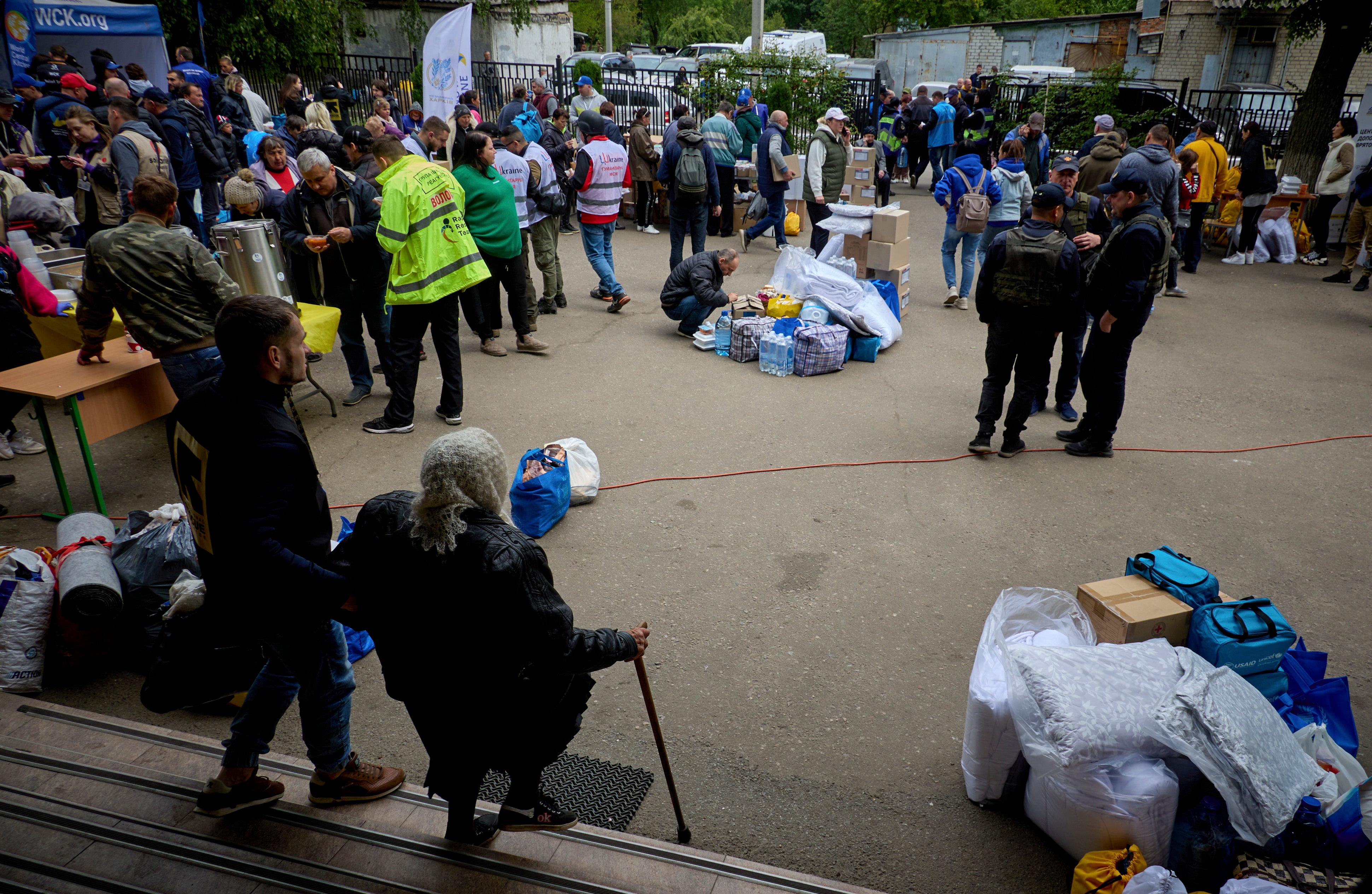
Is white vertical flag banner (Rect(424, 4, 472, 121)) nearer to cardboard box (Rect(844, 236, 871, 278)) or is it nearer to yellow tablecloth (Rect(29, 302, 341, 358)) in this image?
cardboard box (Rect(844, 236, 871, 278))

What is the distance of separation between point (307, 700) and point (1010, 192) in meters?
8.31

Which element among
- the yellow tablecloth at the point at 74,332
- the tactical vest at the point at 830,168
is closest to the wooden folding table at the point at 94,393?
the yellow tablecloth at the point at 74,332

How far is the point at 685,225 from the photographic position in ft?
34.0

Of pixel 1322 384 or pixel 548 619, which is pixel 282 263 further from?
pixel 1322 384

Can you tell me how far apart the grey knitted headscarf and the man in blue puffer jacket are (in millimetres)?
7807

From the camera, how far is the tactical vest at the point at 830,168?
33.9 ft

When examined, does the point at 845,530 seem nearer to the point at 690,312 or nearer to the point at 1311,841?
the point at 1311,841

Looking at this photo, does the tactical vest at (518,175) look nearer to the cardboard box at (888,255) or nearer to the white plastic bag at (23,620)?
the cardboard box at (888,255)

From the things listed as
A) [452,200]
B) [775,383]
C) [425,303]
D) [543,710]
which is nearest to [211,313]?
[425,303]

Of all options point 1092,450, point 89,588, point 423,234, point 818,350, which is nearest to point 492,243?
point 423,234

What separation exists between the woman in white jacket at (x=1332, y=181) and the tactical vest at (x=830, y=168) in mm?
6553

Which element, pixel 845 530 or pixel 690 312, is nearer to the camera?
pixel 845 530

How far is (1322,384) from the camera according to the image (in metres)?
7.73

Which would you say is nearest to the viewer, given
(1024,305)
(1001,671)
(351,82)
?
(1001,671)
